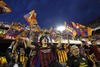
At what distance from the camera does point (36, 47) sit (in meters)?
6.08

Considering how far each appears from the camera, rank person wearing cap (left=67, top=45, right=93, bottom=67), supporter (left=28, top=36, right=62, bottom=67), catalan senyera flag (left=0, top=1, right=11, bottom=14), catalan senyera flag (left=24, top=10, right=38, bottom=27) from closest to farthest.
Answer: person wearing cap (left=67, top=45, right=93, bottom=67) → supporter (left=28, top=36, right=62, bottom=67) → catalan senyera flag (left=0, top=1, right=11, bottom=14) → catalan senyera flag (left=24, top=10, right=38, bottom=27)

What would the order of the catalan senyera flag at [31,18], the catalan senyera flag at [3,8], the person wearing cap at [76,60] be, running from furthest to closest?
the catalan senyera flag at [31,18]
the catalan senyera flag at [3,8]
the person wearing cap at [76,60]

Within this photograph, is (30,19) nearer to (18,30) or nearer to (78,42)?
(18,30)

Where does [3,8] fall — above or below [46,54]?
above

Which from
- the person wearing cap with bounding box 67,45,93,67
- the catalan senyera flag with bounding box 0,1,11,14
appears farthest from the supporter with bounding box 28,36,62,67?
the catalan senyera flag with bounding box 0,1,11,14

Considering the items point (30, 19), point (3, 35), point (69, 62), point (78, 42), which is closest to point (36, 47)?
point (69, 62)

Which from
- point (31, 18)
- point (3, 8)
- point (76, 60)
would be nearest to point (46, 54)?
point (76, 60)

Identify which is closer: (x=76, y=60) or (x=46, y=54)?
(x=76, y=60)

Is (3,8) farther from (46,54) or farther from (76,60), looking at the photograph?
(76,60)

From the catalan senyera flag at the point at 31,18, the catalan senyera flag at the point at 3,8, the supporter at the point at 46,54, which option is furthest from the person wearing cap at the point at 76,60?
the catalan senyera flag at the point at 31,18

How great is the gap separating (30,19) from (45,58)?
547 cm

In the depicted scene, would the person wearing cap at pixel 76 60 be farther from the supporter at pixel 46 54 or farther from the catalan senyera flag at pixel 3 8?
the catalan senyera flag at pixel 3 8

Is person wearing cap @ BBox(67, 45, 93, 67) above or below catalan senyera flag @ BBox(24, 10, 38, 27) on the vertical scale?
below

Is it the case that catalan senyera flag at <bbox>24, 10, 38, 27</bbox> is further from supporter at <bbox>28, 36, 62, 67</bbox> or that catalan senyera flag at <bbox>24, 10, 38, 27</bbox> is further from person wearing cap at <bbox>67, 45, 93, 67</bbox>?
person wearing cap at <bbox>67, 45, 93, 67</bbox>
